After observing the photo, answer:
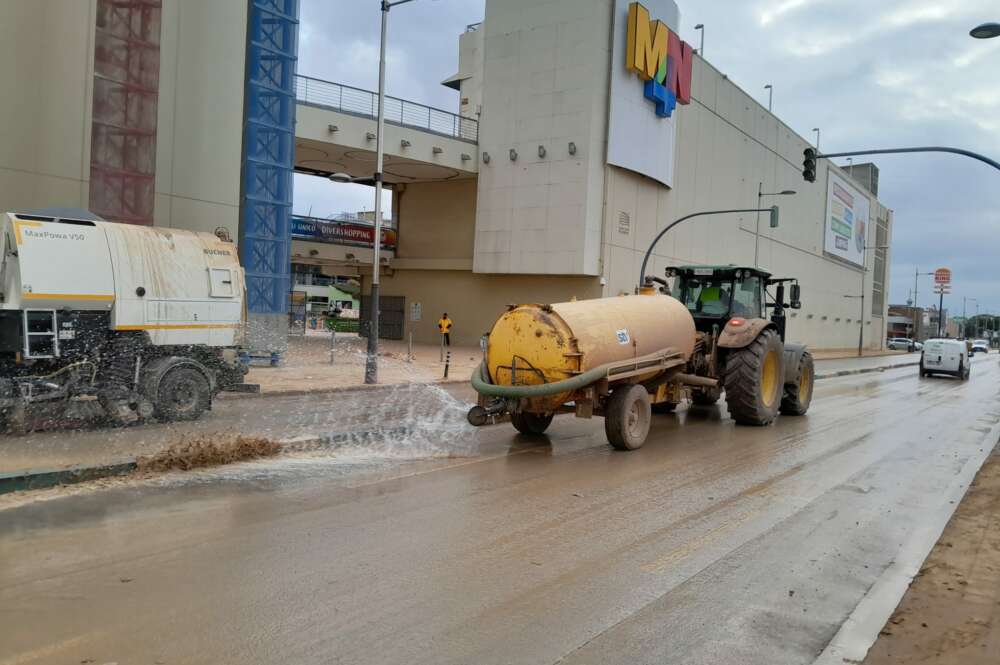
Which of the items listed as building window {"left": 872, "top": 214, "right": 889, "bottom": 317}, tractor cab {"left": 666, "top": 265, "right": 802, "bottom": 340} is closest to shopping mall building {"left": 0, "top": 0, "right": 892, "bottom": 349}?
tractor cab {"left": 666, "top": 265, "right": 802, "bottom": 340}

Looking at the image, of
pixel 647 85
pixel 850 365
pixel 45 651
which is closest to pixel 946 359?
pixel 850 365

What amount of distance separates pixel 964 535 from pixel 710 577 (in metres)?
2.94

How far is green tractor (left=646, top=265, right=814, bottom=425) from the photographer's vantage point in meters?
12.9

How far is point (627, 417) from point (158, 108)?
1452 cm

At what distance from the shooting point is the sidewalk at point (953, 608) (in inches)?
167

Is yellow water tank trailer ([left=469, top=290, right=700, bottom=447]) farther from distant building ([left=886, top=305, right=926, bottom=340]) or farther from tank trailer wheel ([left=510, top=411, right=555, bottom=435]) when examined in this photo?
distant building ([left=886, top=305, right=926, bottom=340])

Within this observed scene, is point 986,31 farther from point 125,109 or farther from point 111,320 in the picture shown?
point 125,109

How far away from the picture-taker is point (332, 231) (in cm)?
3581

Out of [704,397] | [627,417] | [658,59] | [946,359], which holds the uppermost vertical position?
[658,59]

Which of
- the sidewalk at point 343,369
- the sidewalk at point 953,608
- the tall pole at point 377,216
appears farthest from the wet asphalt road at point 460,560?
the tall pole at point 377,216

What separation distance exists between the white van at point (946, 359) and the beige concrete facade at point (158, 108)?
2846cm

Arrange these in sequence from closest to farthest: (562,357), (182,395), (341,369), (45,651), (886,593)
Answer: (45,651) → (886,593) → (562,357) → (182,395) → (341,369)

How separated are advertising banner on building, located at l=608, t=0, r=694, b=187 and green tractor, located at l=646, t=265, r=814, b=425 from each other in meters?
20.7

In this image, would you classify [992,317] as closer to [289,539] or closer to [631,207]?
[631,207]
